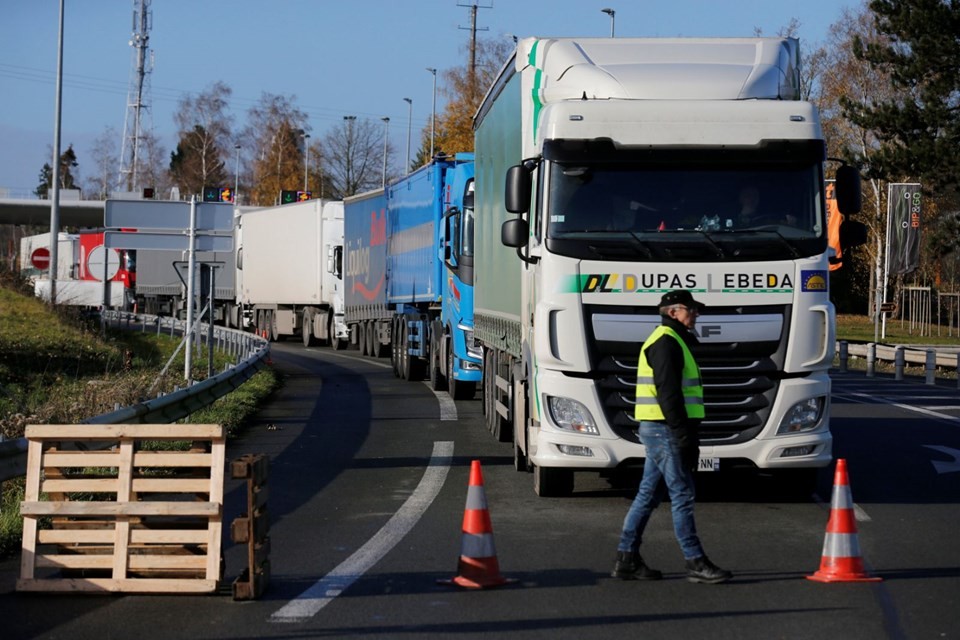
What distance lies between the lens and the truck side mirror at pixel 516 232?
1212 cm

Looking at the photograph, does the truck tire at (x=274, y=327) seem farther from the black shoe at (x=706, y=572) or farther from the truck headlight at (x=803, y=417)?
the black shoe at (x=706, y=572)

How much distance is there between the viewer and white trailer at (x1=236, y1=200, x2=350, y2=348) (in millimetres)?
41812

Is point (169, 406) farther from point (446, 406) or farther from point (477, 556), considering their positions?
point (477, 556)

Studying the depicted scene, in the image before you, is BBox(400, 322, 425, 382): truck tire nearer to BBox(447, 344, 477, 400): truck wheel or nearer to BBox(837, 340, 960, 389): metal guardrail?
BBox(447, 344, 477, 400): truck wheel

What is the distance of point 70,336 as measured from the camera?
35312 mm

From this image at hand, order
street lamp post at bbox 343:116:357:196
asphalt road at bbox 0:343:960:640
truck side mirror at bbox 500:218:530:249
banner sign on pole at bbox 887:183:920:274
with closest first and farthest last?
asphalt road at bbox 0:343:960:640, truck side mirror at bbox 500:218:530:249, banner sign on pole at bbox 887:183:920:274, street lamp post at bbox 343:116:357:196

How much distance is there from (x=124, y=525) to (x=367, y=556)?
1886 millimetres

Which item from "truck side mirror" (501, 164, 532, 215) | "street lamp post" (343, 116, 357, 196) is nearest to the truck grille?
"truck side mirror" (501, 164, 532, 215)

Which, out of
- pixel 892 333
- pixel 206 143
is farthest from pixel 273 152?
pixel 892 333

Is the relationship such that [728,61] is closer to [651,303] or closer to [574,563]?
[651,303]

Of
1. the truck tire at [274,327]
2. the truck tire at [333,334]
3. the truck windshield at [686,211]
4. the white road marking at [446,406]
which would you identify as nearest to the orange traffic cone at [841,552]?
the truck windshield at [686,211]

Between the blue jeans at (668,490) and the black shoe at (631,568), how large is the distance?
0.14ft

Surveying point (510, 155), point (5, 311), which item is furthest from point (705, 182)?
point (5, 311)

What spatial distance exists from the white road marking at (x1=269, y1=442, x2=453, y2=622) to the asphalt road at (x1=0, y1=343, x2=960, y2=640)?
0.02 m
